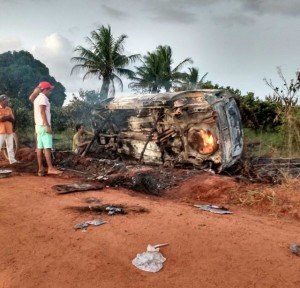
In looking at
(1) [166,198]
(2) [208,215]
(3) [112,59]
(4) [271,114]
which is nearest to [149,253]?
(2) [208,215]

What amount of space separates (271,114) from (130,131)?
12.6 meters

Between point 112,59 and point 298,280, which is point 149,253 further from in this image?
point 112,59

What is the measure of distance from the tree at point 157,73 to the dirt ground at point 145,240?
25.1 meters

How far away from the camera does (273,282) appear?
326cm

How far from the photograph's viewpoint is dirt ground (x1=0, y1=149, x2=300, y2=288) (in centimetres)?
332

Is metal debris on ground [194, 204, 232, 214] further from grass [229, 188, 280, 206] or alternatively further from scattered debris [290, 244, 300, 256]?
scattered debris [290, 244, 300, 256]

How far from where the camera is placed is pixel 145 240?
403 cm

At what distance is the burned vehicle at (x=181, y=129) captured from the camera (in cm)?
880

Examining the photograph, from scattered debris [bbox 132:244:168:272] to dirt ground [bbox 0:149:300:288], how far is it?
5 centimetres

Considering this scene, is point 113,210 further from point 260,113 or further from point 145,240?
point 260,113

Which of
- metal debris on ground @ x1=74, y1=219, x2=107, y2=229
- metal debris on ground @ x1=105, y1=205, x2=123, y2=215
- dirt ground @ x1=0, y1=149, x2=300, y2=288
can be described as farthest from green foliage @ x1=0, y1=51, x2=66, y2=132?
metal debris on ground @ x1=74, y1=219, x2=107, y2=229

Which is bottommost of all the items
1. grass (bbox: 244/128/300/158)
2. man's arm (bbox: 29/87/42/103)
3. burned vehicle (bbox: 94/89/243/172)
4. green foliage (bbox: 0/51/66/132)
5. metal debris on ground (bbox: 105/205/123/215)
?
grass (bbox: 244/128/300/158)

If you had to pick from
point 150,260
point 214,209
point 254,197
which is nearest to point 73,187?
point 214,209

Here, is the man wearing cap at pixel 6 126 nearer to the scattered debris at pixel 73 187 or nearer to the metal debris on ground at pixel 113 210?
the scattered debris at pixel 73 187
